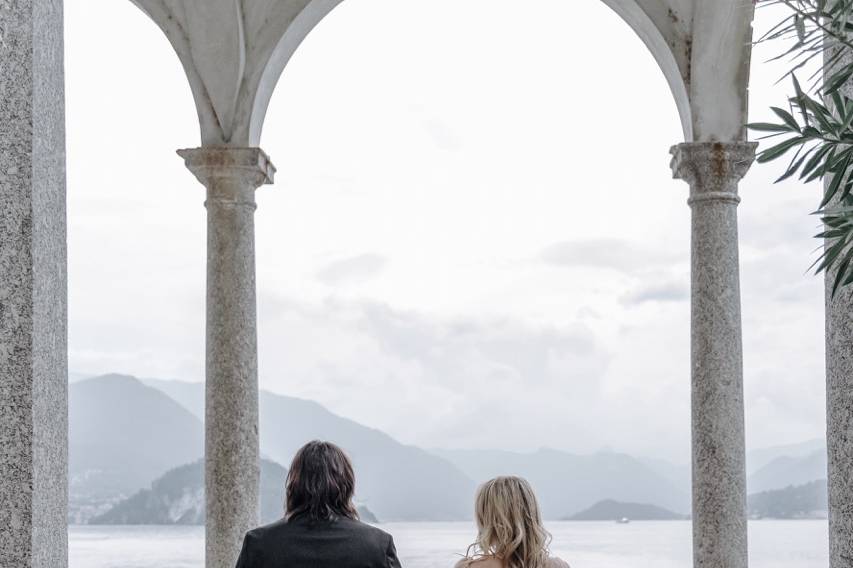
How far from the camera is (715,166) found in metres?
8.88

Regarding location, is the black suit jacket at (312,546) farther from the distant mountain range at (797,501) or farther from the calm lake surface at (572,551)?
the distant mountain range at (797,501)

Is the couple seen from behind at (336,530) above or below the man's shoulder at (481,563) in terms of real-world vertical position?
above

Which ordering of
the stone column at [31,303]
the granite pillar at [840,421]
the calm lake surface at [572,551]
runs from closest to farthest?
the stone column at [31,303] < the granite pillar at [840,421] < the calm lake surface at [572,551]

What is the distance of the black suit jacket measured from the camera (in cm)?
353

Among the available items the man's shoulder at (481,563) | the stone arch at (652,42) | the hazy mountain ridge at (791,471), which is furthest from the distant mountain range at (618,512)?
the man's shoulder at (481,563)

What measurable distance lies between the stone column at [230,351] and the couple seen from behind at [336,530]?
522 centimetres

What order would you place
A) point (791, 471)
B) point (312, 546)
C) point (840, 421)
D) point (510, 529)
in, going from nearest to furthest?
point (312, 546) → point (510, 529) → point (840, 421) → point (791, 471)

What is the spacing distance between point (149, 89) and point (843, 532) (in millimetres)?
64869

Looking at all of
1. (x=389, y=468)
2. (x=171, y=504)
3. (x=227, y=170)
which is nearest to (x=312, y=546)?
(x=227, y=170)

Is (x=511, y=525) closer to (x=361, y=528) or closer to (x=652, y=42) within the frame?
(x=361, y=528)

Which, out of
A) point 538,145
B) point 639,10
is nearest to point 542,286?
point 538,145

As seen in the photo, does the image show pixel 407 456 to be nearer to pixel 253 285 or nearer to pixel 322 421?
pixel 322 421

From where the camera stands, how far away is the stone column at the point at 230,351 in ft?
28.6

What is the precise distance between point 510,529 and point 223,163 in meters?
5.98
